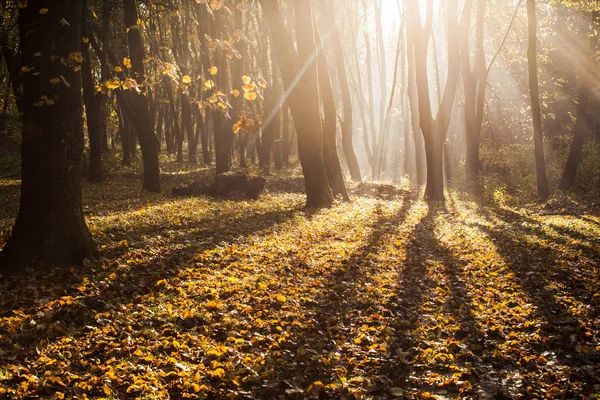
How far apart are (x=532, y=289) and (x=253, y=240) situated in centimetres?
529

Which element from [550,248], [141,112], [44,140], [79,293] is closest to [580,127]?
[550,248]

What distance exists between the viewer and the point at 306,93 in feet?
48.1

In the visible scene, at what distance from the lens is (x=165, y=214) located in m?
12.4

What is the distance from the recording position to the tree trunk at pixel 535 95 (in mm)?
18234

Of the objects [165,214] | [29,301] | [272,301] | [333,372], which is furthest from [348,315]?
[165,214]

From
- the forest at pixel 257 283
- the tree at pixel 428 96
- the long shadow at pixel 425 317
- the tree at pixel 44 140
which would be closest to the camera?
the forest at pixel 257 283

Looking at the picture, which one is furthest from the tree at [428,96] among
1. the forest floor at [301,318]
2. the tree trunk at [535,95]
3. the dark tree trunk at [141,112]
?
the dark tree trunk at [141,112]

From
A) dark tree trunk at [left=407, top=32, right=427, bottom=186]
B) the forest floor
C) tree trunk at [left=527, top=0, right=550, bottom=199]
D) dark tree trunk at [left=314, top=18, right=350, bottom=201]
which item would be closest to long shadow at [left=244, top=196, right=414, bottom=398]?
the forest floor

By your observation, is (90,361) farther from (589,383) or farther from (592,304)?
(592,304)

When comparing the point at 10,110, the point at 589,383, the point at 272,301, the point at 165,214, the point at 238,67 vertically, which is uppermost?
the point at 238,67

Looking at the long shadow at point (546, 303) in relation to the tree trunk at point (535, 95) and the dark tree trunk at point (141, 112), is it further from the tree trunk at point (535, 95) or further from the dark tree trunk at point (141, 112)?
the dark tree trunk at point (141, 112)

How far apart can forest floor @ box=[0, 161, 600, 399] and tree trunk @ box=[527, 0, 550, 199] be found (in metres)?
8.96

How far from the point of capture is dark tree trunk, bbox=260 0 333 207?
1447 cm

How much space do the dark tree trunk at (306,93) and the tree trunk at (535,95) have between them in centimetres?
911
